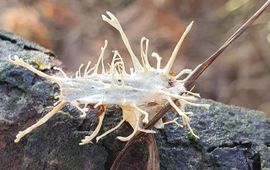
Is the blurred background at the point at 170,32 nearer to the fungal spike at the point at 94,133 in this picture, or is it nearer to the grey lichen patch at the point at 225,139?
the grey lichen patch at the point at 225,139

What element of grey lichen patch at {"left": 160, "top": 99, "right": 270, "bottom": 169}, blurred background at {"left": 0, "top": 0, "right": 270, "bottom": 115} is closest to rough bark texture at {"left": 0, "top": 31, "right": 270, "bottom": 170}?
grey lichen patch at {"left": 160, "top": 99, "right": 270, "bottom": 169}

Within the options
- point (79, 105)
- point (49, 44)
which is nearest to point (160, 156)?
point (79, 105)

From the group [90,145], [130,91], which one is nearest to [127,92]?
[130,91]

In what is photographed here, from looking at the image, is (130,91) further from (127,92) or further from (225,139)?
(225,139)

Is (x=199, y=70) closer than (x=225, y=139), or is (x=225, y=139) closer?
(x=199, y=70)

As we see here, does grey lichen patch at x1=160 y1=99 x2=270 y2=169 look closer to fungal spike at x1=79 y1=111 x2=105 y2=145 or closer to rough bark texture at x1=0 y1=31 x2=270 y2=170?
rough bark texture at x1=0 y1=31 x2=270 y2=170
